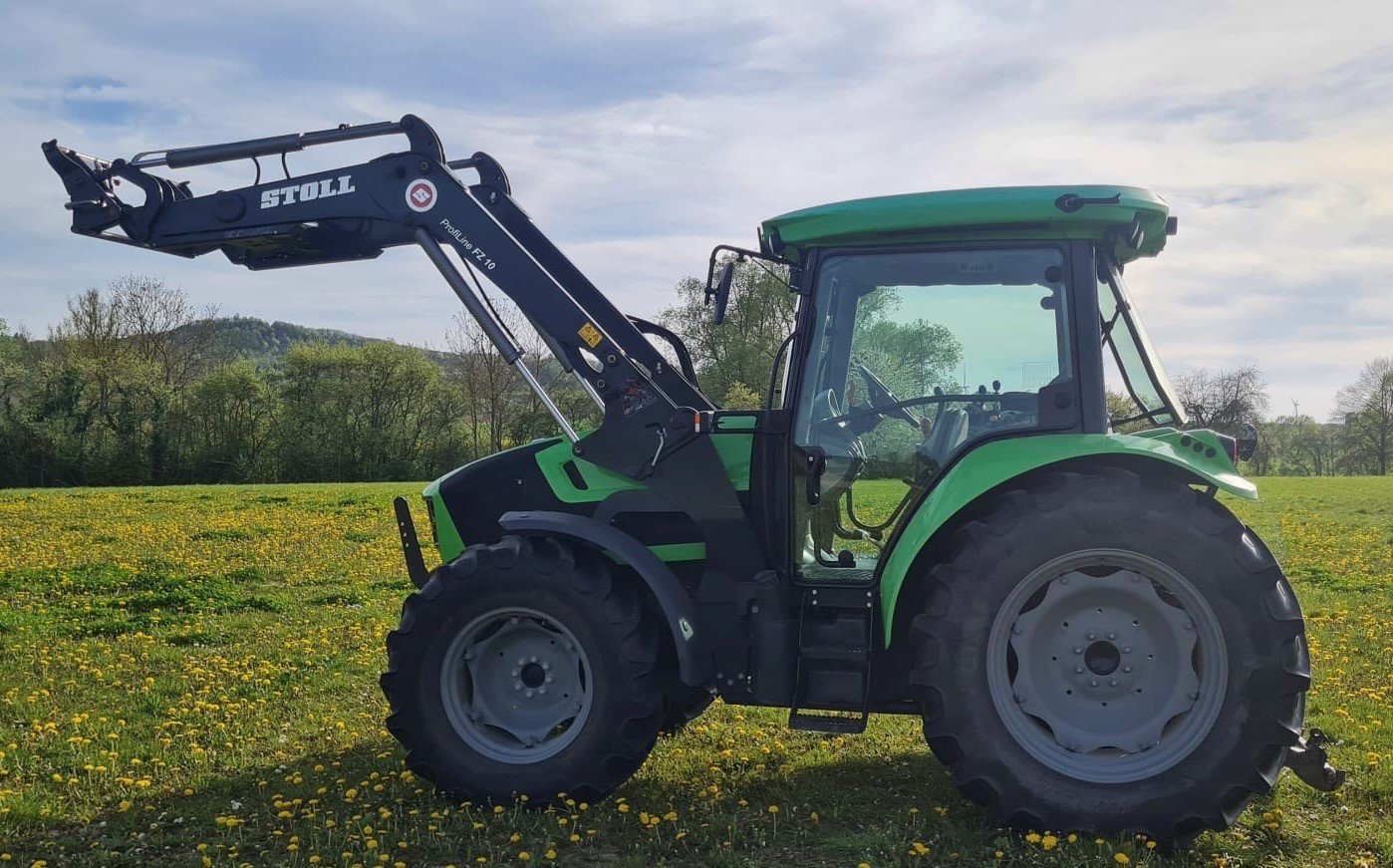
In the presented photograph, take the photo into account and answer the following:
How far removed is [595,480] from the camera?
581 centimetres

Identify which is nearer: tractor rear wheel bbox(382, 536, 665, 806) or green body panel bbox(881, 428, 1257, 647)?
green body panel bbox(881, 428, 1257, 647)

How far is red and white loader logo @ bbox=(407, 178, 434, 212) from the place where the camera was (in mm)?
5949

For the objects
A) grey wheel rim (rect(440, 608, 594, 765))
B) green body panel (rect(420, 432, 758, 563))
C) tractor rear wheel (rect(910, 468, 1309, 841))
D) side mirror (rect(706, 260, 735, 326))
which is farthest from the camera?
green body panel (rect(420, 432, 758, 563))

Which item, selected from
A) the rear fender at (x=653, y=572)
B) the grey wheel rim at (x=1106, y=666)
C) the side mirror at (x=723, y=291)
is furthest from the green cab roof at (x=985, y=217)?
the rear fender at (x=653, y=572)

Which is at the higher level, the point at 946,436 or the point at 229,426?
the point at 229,426

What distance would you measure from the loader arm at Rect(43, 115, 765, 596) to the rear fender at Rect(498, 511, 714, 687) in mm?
311

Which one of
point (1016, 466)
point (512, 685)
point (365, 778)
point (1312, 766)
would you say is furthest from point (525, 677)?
point (1312, 766)

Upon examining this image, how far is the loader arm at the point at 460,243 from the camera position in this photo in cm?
555

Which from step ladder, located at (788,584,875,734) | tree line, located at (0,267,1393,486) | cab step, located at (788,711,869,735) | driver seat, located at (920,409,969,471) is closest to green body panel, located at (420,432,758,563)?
step ladder, located at (788,584,875,734)

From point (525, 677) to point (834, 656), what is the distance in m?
1.50

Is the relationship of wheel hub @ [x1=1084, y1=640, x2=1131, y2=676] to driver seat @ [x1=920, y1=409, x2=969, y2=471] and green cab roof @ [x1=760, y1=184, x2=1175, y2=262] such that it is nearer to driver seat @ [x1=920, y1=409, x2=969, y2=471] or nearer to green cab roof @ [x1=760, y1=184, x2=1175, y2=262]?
driver seat @ [x1=920, y1=409, x2=969, y2=471]

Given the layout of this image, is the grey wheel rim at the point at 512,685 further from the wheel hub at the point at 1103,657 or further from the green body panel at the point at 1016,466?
the wheel hub at the point at 1103,657

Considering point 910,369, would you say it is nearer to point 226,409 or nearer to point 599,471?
point 599,471

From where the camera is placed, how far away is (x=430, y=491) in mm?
6223
